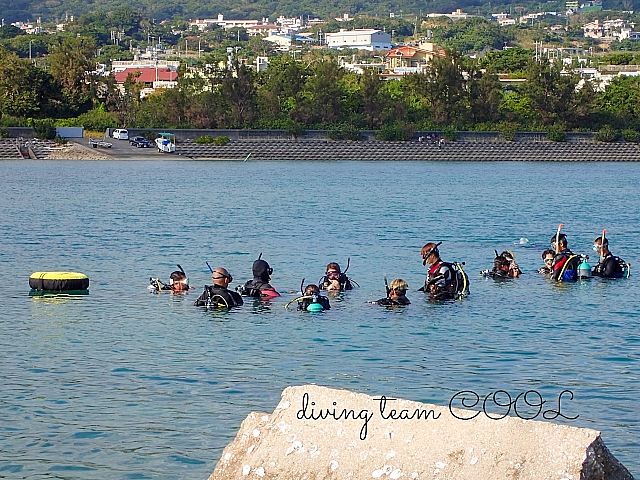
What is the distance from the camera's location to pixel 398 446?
24.1 ft

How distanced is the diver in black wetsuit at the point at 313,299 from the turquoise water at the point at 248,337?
1.20 feet

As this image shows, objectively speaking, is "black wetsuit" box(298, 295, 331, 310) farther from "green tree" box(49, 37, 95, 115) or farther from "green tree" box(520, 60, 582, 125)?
"green tree" box(520, 60, 582, 125)

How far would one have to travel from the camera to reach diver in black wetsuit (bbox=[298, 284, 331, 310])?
797 inches

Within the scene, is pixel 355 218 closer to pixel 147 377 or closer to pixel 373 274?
pixel 373 274

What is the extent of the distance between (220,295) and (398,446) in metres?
13.2

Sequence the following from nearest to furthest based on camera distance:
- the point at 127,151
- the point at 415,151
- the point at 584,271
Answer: the point at 584,271 < the point at 127,151 < the point at 415,151

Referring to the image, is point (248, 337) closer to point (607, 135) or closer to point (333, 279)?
point (333, 279)

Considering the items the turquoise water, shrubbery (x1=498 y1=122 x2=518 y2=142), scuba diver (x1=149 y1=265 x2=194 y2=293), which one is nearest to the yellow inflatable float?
the turquoise water

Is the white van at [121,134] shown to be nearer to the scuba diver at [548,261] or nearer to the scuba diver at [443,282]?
the scuba diver at [548,261]

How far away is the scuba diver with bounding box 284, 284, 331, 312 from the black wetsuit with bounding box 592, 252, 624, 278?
8289mm

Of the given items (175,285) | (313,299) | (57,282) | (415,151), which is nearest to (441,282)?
(313,299)

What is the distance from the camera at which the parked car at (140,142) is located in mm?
105250

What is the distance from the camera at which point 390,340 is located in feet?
58.1

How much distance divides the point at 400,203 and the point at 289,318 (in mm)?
36988
